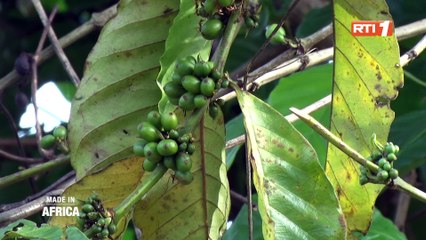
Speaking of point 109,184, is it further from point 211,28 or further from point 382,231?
point 382,231

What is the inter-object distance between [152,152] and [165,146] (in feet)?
0.05

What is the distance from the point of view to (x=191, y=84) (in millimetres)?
1001

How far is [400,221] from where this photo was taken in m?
2.02

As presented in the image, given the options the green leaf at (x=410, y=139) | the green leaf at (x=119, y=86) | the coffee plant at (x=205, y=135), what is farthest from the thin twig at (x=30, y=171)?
the green leaf at (x=410, y=139)

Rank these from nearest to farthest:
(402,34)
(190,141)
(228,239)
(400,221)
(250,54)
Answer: (190,141) < (402,34) < (228,239) < (400,221) < (250,54)

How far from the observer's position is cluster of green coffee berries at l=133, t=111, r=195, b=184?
972 mm

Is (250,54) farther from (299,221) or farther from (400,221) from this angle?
(299,221)

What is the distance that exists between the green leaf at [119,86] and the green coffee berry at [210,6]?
0.59 feet

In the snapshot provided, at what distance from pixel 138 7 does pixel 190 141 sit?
0.91ft

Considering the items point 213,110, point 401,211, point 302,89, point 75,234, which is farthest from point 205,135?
point 401,211

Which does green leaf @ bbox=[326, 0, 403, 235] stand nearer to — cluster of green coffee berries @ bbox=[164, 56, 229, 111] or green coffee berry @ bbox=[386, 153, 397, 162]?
green coffee berry @ bbox=[386, 153, 397, 162]

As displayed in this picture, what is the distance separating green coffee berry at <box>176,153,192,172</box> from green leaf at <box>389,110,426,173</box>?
0.84 m

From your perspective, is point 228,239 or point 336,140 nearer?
point 336,140

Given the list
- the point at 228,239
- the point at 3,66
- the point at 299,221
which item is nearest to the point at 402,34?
the point at 228,239
